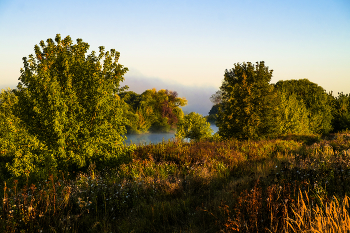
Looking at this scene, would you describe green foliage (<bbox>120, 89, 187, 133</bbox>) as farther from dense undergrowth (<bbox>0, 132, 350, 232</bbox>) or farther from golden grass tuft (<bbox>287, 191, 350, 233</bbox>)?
golden grass tuft (<bbox>287, 191, 350, 233</bbox>)

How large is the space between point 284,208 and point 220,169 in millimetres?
3997

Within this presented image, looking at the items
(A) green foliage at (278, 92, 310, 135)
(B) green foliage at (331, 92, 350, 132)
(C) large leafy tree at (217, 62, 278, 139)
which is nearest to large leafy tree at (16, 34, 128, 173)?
(C) large leafy tree at (217, 62, 278, 139)

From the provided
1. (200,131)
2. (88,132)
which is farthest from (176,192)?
(200,131)

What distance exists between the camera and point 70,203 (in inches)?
175

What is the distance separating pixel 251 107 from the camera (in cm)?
1636

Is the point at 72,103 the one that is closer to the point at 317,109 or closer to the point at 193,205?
the point at 193,205

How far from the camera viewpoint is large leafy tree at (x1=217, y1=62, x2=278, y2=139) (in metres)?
16.4

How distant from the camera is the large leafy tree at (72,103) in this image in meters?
7.38

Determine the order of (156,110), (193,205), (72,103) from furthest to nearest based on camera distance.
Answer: (156,110) < (72,103) < (193,205)

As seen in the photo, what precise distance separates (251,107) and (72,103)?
41.5 ft

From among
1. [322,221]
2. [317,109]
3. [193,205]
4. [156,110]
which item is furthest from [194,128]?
[156,110]

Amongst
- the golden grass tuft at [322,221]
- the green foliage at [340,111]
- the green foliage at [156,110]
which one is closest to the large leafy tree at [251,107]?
the golden grass tuft at [322,221]

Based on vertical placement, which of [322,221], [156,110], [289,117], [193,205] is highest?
[156,110]

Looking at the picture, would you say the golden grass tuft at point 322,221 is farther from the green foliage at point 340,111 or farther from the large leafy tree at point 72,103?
the green foliage at point 340,111
